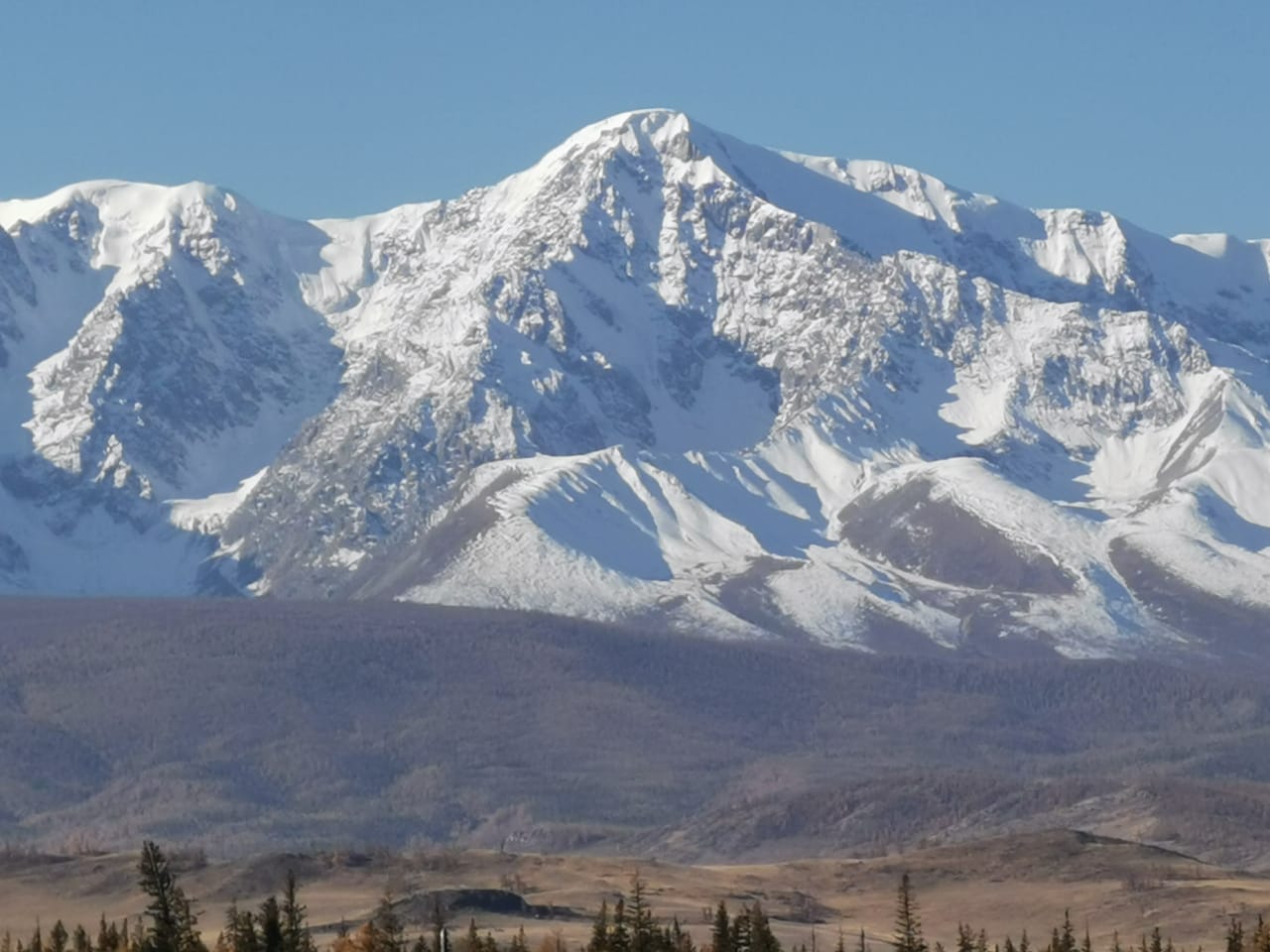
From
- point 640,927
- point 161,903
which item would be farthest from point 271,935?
point 640,927

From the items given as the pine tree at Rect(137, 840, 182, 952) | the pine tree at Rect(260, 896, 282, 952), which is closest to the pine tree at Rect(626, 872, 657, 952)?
the pine tree at Rect(260, 896, 282, 952)

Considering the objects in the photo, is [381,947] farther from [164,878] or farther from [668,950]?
[164,878]

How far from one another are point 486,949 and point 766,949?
1759 centimetres

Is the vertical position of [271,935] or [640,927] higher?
[640,927]

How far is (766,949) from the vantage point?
14662 cm

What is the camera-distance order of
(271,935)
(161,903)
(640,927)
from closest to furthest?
(161,903) < (271,935) < (640,927)

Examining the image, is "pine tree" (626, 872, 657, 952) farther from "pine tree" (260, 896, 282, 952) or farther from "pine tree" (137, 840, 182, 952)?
"pine tree" (137, 840, 182, 952)

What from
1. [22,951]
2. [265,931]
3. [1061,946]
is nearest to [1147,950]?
[1061,946]

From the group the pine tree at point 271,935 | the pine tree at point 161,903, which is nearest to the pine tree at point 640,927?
the pine tree at point 271,935

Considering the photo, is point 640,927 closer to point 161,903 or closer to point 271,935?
point 271,935

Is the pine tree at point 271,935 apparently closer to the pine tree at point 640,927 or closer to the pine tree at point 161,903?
the pine tree at point 161,903

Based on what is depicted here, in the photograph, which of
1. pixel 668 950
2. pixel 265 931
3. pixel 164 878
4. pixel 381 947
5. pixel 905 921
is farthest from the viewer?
pixel 668 950

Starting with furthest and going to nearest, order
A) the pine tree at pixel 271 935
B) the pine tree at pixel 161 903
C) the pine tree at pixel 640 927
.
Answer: the pine tree at pixel 640 927, the pine tree at pixel 271 935, the pine tree at pixel 161 903

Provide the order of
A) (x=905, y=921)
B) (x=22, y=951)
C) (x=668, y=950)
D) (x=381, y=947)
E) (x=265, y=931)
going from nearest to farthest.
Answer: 1. (x=265, y=931)
2. (x=905, y=921)
3. (x=381, y=947)
4. (x=668, y=950)
5. (x=22, y=951)
